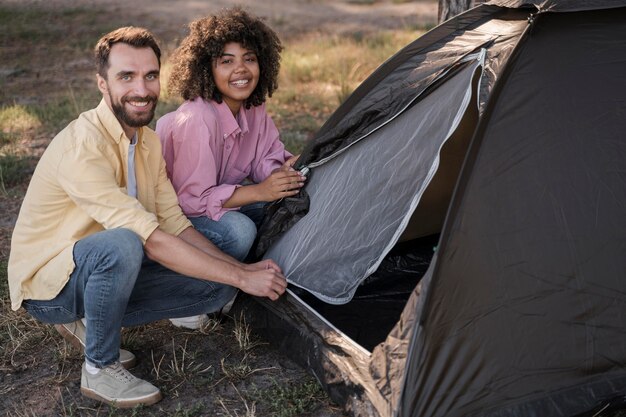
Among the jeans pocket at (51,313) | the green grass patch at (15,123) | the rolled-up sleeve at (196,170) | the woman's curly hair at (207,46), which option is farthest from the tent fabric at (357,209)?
the green grass patch at (15,123)

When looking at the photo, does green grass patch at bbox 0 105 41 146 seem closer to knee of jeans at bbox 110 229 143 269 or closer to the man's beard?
the man's beard

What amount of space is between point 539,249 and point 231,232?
138cm


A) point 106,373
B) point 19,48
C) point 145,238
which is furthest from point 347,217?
point 19,48

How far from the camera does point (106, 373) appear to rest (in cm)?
309

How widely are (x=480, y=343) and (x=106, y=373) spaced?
1.38 m

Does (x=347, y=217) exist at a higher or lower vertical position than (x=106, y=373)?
higher

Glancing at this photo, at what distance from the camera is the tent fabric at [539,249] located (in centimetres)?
272

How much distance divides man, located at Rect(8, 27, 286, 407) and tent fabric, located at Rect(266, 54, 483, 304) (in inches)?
9.3

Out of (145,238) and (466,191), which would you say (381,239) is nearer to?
(466,191)

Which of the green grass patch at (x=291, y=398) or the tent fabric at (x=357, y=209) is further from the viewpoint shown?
the tent fabric at (x=357, y=209)

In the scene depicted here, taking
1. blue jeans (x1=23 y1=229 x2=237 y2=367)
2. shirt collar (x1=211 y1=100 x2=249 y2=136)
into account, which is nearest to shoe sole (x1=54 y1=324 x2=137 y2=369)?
blue jeans (x1=23 y1=229 x2=237 y2=367)

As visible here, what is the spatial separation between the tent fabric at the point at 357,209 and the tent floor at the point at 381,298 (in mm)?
181

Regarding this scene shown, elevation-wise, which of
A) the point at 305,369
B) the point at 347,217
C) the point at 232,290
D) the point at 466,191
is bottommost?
the point at 305,369

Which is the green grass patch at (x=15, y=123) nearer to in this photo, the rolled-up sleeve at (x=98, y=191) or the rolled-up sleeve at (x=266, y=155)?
the rolled-up sleeve at (x=266, y=155)
